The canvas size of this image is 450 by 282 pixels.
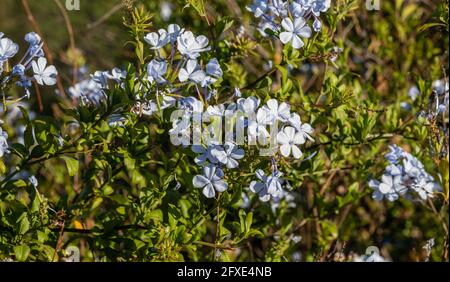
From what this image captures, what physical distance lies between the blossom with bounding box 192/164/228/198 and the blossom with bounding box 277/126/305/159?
15 cm

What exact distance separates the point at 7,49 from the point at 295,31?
0.66m

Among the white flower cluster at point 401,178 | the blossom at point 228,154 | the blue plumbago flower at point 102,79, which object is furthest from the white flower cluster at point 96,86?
the white flower cluster at point 401,178

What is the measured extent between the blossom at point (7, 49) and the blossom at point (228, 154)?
50 cm

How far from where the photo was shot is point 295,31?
1.61 meters

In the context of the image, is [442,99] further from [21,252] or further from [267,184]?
[21,252]

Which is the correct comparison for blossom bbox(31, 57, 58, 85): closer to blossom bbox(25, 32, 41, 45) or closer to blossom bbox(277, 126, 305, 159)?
blossom bbox(25, 32, 41, 45)

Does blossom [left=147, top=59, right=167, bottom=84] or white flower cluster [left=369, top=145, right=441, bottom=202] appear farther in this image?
white flower cluster [left=369, top=145, right=441, bottom=202]

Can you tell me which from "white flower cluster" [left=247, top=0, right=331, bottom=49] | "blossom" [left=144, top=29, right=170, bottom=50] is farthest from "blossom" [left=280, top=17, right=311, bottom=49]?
"blossom" [left=144, top=29, right=170, bottom=50]

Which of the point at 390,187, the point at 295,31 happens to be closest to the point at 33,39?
the point at 295,31

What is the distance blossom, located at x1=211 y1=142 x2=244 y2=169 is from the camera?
1484mm

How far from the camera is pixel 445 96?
2094mm

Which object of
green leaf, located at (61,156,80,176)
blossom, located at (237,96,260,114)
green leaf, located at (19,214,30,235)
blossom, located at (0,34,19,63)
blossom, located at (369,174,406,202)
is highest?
blossom, located at (0,34,19,63)

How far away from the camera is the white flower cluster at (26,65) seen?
1.53m

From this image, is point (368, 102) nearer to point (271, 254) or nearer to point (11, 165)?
point (271, 254)
